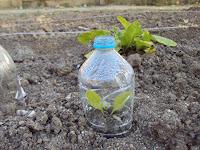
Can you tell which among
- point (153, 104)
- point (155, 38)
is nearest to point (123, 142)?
point (153, 104)

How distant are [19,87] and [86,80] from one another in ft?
1.38

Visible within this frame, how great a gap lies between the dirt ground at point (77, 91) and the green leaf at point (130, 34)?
0.11 metres

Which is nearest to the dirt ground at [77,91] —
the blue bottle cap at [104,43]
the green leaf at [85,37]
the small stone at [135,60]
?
the small stone at [135,60]

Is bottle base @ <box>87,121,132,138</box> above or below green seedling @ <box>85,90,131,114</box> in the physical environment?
below

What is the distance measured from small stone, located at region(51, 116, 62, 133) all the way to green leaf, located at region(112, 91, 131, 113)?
0.21m

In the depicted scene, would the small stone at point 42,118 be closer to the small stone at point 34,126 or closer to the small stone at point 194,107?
the small stone at point 34,126

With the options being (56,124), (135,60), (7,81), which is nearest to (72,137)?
(56,124)

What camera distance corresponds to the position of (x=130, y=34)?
2330mm

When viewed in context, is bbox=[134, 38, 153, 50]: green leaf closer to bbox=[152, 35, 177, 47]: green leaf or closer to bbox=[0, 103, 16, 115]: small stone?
bbox=[152, 35, 177, 47]: green leaf

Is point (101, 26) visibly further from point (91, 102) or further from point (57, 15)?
point (91, 102)

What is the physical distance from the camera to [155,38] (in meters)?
2.47

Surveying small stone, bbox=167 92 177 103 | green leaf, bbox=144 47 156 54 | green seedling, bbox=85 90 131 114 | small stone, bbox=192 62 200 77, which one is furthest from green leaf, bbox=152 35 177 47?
green seedling, bbox=85 90 131 114

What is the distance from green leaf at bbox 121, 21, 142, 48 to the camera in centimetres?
229

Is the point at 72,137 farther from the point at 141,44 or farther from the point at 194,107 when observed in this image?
the point at 141,44
